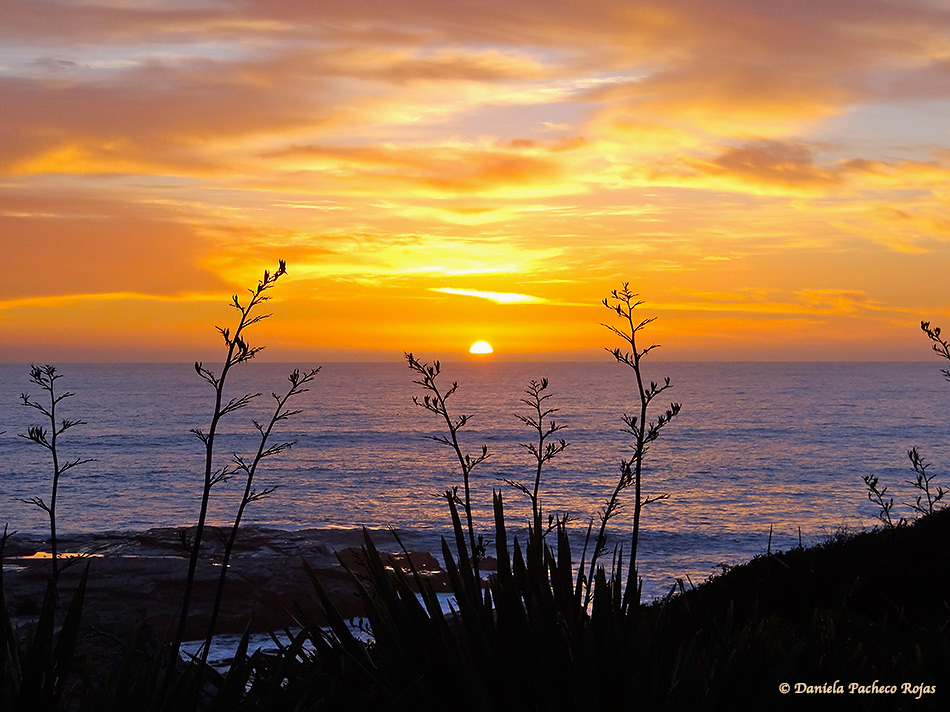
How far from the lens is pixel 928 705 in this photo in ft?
9.08

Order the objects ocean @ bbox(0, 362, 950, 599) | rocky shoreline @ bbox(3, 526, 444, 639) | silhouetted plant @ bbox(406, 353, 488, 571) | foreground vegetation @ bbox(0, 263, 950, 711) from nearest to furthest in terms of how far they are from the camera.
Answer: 1. foreground vegetation @ bbox(0, 263, 950, 711)
2. silhouetted plant @ bbox(406, 353, 488, 571)
3. rocky shoreline @ bbox(3, 526, 444, 639)
4. ocean @ bbox(0, 362, 950, 599)

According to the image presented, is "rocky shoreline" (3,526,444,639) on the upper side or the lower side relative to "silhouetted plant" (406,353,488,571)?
lower

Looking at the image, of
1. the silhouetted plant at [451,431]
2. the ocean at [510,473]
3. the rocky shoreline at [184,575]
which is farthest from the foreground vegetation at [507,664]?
Result: the rocky shoreline at [184,575]

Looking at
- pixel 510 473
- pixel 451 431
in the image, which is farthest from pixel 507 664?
pixel 510 473

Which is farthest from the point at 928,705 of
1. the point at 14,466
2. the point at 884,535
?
the point at 14,466

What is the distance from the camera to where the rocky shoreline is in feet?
52.9

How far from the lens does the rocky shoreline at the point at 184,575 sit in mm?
16109

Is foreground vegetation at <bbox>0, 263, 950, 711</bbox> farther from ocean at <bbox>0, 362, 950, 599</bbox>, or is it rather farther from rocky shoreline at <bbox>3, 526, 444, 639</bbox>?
rocky shoreline at <bbox>3, 526, 444, 639</bbox>

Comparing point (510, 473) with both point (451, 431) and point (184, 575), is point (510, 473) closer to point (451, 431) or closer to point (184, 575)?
point (184, 575)

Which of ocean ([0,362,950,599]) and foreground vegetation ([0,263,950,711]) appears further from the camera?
ocean ([0,362,950,599])

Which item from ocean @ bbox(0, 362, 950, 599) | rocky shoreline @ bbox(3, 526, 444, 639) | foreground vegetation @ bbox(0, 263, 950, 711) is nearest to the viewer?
foreground vegetation @ bbox(0, 263, 950, 711)

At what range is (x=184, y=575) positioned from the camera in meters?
19.2

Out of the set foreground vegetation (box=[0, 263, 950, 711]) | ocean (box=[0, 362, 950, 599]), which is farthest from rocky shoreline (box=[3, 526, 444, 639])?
foreground vegetation (box=[0, 263, 950, 711])

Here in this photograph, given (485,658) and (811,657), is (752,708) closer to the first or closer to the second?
(811,657)
